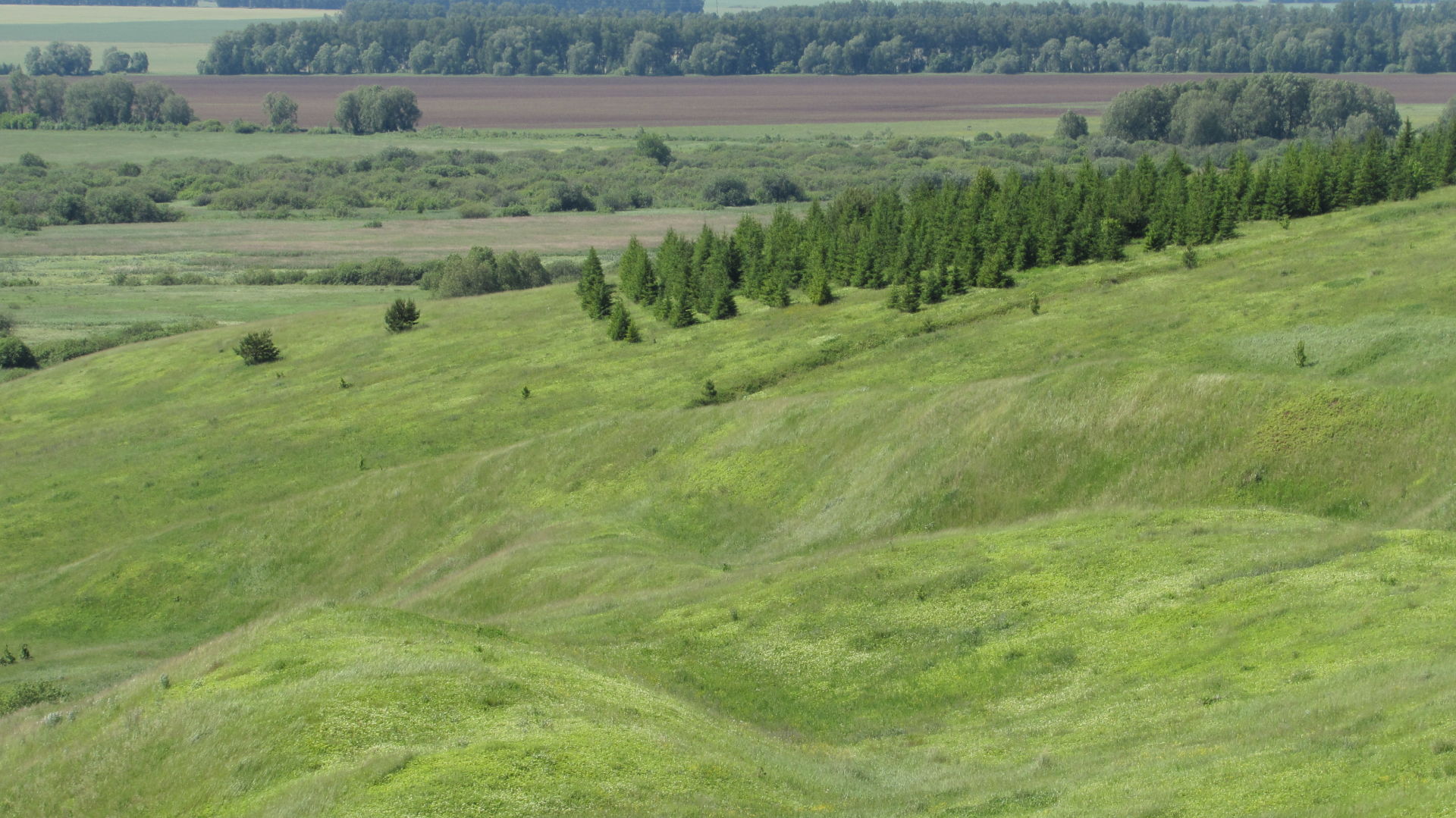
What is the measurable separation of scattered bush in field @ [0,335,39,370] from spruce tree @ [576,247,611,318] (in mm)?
55446

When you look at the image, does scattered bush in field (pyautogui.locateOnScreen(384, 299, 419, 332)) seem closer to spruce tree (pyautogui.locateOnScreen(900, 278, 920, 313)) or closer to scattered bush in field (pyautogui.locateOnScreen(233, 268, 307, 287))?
spruce tree (pyautogui.locateOnScreen(900, 278, 920, 313))

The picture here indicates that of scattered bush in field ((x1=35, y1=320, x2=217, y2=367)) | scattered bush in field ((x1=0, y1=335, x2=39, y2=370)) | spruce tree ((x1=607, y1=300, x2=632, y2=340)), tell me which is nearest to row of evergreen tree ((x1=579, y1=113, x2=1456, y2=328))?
spruce tree ((x1=607, y1=300, x2=632, y2=340))

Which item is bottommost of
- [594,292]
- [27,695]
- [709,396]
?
[27,695]

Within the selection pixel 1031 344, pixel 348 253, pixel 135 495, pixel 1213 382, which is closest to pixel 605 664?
pixel 1213 382

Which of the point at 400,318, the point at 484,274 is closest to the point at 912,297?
the point at 400,318

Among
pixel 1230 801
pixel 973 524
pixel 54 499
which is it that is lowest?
pixel 54 499

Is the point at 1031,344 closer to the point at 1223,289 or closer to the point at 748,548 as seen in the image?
the point at 1223,289

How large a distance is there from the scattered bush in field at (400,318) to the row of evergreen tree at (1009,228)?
1615 cm

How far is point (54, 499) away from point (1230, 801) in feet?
258

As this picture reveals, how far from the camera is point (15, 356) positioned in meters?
122

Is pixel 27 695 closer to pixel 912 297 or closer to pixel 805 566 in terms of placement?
pixel 805 566

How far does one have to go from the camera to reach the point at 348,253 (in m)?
180

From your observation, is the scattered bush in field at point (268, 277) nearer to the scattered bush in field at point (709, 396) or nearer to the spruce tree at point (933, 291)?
the spruce tree at point (933, 291)

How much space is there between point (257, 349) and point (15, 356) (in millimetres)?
30109
